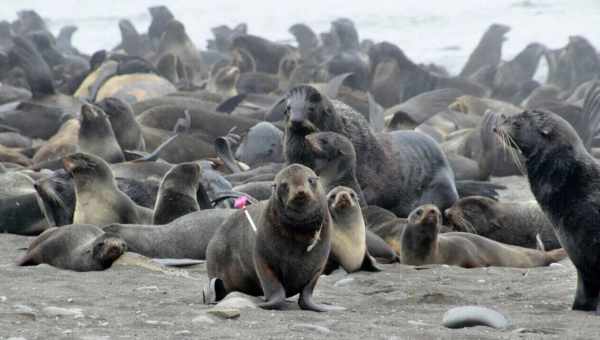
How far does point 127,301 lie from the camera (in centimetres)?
438

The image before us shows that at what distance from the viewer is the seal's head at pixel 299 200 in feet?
13.6

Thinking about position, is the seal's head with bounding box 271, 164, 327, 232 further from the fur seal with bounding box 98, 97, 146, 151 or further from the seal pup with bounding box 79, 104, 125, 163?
the fur seal with bounding box 98, 97, 146, 151

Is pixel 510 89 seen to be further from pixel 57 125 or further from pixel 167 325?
pixel 167 325

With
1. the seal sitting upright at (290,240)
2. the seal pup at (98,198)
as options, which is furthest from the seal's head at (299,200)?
the seal pup at (98,198)

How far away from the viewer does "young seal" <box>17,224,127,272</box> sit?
17.7 feet

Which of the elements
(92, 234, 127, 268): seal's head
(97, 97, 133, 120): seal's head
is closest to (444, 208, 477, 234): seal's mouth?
(92, 234, 127, 268): seal's head

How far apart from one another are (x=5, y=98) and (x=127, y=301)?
9.28m

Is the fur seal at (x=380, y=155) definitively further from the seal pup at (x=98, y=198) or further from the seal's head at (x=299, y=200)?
the seal's head at (x=299, y=200)

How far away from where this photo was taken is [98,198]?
6676 mm

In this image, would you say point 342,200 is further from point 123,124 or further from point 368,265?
point 123,124

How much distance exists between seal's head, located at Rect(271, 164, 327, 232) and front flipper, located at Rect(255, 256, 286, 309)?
203 millimetres

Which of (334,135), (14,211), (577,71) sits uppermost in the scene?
(334,135)

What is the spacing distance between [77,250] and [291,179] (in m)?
1.66

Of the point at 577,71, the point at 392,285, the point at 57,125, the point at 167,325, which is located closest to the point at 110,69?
the point at 57,125
